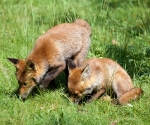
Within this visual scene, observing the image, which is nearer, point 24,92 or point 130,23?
point 24,92

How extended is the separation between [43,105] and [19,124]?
92cm

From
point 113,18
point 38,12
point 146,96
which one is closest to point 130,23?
point 113,18

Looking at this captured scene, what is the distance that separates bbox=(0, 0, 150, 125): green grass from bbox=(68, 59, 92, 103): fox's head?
0.54 feet

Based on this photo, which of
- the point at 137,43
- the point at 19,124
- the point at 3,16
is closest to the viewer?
the point at 19,124

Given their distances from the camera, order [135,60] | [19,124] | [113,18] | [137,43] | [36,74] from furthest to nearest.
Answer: [113,18], [137,43], [135,60], [36,74], [19,124]

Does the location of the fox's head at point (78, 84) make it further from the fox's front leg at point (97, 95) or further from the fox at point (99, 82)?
the fox's front leg at point (97, 95)

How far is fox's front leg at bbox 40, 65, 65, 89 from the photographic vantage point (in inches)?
303

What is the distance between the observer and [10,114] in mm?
6543

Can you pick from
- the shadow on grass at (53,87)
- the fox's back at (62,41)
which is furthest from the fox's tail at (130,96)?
the fox's back at (62,41)

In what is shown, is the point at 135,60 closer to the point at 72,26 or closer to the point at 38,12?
the point at 72,26

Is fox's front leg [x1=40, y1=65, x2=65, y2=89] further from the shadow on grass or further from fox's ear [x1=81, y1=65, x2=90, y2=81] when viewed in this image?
fox's ear [x1=81, y1=65, x2=90, y2=81]

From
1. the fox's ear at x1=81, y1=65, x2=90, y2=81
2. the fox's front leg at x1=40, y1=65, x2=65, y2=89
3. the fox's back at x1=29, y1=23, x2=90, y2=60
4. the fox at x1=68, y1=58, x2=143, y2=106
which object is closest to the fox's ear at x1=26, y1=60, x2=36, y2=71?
the fox's back at x1=29, y1=23, x2=90, y2=60

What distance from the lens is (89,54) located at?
9141 mm

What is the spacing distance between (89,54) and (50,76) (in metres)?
1.66
